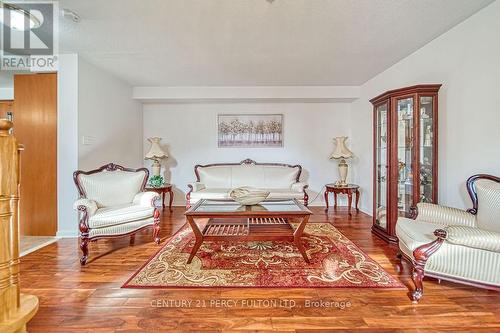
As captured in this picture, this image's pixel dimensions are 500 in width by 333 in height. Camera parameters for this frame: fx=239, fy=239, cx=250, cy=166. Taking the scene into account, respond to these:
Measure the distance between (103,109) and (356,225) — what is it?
177 inches

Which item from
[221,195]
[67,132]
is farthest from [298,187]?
[67,132]

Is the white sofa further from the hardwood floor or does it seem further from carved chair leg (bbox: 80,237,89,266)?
the hardwood floor

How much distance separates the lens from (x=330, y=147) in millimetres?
5289

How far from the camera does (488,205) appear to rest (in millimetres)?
2107

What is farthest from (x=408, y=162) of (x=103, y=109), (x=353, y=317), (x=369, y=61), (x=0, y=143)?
(x=103, y=109)

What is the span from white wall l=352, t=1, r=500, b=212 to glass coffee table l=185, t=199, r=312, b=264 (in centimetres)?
177

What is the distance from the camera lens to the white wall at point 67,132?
129 inches

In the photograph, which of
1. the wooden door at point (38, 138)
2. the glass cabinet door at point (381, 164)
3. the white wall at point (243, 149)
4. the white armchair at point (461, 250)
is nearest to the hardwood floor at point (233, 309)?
the white armchair at point (461, 250)

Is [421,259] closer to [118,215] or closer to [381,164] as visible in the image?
[381,164]

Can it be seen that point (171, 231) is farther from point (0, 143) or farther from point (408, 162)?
point (408, 162)

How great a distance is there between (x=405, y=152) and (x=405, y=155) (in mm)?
38

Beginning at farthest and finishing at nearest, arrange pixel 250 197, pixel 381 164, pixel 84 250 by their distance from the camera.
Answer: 1. pixel 381 164
2. pixel 250 197
3. pixel 84 250

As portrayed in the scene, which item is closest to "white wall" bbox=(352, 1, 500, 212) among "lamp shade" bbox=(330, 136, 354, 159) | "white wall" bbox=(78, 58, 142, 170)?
"lamp shade" bbox=(330, 136, 354, 159)

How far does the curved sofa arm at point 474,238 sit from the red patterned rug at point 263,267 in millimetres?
595
